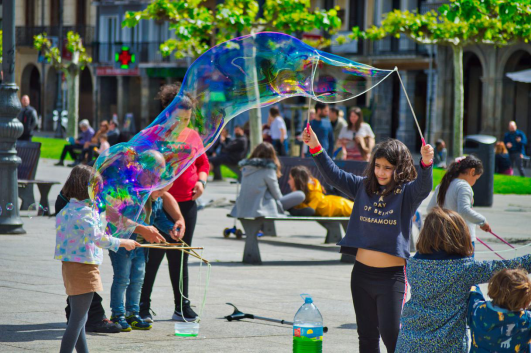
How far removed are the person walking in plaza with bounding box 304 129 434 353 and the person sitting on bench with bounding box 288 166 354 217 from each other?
246 inches

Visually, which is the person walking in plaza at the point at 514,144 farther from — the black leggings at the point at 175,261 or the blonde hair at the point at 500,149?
the black leggings at the point at 175,261

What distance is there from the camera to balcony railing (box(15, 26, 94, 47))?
50.9 metres

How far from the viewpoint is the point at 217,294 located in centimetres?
808

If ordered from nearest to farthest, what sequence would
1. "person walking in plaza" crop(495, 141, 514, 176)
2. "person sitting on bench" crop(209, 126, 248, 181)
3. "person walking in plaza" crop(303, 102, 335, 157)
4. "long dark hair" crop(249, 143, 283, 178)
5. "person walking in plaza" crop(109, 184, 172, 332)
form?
"person walking in plaza" crop(109, 184, 172, 332) < "long dark hair" crop(249, 143, 283, 178) < "person walking in plaza" crop(303, 102, 335, 157) < "person sitting on bench" crop(209, 126, 248, 181) < "person walking in plaza" crop(495, 141, 514, 176)

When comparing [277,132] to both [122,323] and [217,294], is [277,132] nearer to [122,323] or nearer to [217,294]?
[217,294]

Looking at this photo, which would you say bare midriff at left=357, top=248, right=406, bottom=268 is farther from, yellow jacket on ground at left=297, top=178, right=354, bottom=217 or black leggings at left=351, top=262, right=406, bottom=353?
yellow jacket on ground at left=297, top=178, right=354, bottom=217

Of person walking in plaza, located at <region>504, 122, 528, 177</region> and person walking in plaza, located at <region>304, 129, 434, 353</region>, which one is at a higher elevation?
person walking in plaza, located at <region>304, 129, 434, 353</region>

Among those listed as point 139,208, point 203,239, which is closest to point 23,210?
point 203,239

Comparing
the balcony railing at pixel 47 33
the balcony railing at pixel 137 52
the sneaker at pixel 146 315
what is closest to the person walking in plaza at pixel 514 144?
the sneaker at pixel 146 315

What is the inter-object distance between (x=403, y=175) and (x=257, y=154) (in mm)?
5962

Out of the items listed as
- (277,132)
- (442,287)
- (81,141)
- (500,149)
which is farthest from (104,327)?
(81,141)

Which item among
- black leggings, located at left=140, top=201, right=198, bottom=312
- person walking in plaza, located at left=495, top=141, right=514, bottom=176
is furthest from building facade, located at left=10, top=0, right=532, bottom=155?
black leggings, located at left=140, top=201, right=198, bottom=312

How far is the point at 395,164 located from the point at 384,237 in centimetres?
43

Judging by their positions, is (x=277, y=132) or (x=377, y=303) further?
(x=277, y=132)
